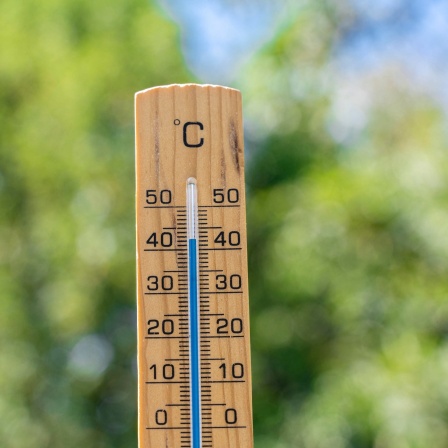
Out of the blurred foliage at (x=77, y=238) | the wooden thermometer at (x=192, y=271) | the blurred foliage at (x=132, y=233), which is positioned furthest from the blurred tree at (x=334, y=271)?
the wooden thermometer at (x=192, y=271)

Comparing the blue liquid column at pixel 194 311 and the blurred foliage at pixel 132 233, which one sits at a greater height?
the blurred foliage at pixel 132 233

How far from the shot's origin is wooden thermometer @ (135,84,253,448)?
108cm

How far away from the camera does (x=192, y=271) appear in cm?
110

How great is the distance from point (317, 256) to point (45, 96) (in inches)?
49.8

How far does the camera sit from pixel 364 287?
3.26 meters

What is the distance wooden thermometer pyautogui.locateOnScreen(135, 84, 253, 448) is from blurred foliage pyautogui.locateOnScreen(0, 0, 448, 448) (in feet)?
6.60

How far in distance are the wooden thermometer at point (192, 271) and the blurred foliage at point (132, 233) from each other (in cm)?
201

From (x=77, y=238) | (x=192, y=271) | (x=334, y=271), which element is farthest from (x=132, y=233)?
(x=192, y=271)

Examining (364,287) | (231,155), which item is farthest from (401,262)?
(231,155)

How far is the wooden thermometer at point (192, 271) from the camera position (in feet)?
3.55

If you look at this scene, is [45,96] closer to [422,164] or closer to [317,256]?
[317,256]

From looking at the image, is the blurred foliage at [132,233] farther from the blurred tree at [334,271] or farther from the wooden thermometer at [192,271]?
the wooden thermometer at [192,271]

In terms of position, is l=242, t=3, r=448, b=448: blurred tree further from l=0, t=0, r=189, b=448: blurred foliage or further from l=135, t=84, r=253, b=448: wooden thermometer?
l=135, t=84, r=253, b=448: wooden thermometer

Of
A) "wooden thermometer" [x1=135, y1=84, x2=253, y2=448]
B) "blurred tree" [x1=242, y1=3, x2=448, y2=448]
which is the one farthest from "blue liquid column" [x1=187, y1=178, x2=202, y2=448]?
"blurred tree" [x1=242, y1=3, x2=448, y2=448]
